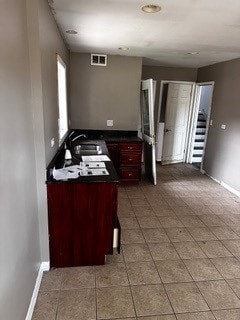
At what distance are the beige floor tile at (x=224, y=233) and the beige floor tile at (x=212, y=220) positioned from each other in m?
0.09

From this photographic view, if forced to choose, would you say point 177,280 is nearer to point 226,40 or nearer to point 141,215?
point 141,215

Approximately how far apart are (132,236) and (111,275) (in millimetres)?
668

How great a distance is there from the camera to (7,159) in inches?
48.2

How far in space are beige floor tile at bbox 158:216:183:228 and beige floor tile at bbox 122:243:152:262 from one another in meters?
0.56

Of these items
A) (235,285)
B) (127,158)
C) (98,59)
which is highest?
(98,59)

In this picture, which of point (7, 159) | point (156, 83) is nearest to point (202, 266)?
point (7, 159)

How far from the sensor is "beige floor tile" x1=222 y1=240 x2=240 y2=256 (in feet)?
8.27

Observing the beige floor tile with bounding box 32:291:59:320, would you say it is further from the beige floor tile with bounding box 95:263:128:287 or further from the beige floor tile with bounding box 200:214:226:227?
the beige floor tile with bounding box 200:214:226:227

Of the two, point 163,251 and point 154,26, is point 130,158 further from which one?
point 154,26

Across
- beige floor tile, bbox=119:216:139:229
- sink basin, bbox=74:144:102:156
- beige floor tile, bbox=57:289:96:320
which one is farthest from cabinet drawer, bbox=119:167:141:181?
beige floor tile, bbox=57:289:96:320

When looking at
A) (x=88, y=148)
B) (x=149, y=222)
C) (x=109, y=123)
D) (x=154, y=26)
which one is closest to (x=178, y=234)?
(x=149, y=222)

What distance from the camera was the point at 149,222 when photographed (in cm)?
304

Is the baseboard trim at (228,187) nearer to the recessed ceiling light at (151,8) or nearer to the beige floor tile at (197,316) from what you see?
the beige floor tile at (197,316)

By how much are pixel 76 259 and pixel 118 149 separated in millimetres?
2317
